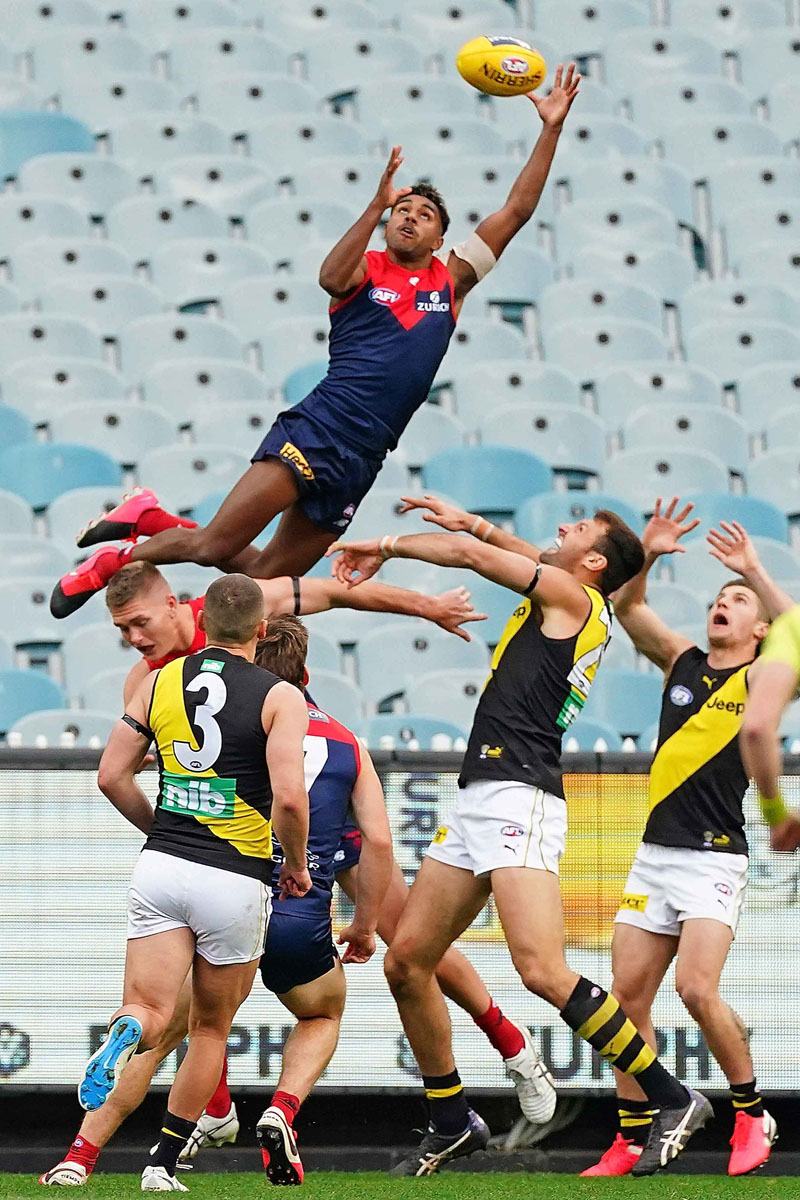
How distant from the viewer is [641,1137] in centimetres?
593

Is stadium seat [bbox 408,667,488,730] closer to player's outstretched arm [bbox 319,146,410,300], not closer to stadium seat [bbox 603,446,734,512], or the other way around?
stadium seat [bbox 603,446,734,512]

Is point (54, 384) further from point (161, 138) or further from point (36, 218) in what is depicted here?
point (161, 138)

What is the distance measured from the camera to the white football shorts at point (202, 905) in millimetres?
4910

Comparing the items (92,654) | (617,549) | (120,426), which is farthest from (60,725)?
(617,549)

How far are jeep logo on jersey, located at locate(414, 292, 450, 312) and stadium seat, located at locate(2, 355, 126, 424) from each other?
5.03 metres

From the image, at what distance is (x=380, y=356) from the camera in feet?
19.5

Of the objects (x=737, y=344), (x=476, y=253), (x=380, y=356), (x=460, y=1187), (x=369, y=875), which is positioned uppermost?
(x=476, y=253)

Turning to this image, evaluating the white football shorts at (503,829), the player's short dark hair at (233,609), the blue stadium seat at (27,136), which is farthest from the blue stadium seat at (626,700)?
the blue stadium seat at (27,136)

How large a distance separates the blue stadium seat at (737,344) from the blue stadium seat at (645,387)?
396 mm

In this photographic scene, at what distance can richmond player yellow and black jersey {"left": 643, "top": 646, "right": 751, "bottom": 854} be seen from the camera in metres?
6.09

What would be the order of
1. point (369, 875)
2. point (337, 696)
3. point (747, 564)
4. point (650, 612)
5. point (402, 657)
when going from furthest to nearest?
point (402, 657) < point (337, 696) < point (650, 612) < point (747, 564) < point (369, 875)

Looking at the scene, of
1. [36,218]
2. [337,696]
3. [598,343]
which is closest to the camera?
[337,696]

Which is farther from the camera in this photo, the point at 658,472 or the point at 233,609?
the point at 658,472

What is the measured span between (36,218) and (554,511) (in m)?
4.56
